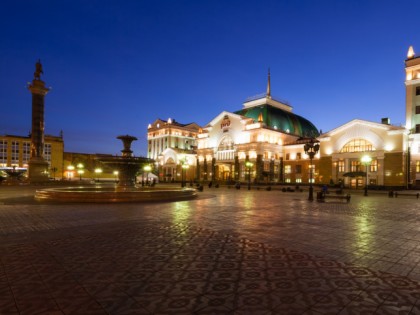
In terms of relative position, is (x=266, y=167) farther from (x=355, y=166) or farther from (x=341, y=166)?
(x=355, y=166)

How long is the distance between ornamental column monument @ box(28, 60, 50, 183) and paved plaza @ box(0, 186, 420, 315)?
33618 mm

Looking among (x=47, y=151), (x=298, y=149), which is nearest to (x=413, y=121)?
(x=298, y=149)

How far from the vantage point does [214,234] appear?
822 cm

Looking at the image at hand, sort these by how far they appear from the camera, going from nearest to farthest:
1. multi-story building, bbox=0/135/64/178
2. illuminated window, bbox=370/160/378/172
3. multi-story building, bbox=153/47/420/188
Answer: multi-story building, bbox=153/47/420/188, illuminated window, bbox=370/160/378/172, multi-story building, bbox=0/135/64/178

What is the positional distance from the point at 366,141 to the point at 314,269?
50.1 metres

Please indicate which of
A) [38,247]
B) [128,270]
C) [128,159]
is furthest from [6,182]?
[128,270]

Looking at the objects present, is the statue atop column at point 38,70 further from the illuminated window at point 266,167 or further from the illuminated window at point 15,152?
the illuminated window at point 15,152

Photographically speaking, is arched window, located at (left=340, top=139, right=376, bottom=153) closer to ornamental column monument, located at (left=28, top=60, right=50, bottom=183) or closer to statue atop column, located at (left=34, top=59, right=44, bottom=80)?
ornamental column monument, located at (left=28, top=60, right=50, bottom=183)

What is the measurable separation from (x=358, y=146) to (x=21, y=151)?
9146 centimetres

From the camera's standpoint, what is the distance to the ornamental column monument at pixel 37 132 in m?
38.2

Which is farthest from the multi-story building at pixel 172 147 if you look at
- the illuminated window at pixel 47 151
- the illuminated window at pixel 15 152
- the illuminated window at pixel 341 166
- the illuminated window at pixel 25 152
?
the illuminated window at pixel 15 152

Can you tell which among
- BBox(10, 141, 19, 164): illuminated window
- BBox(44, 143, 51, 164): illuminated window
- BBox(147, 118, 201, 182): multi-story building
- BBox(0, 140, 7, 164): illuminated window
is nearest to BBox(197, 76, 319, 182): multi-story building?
BBox(147, 118, 201, 182): multi-story building

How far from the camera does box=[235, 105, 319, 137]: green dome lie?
68062 millimetres

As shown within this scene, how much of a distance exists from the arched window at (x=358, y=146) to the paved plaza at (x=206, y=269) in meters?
44.0
